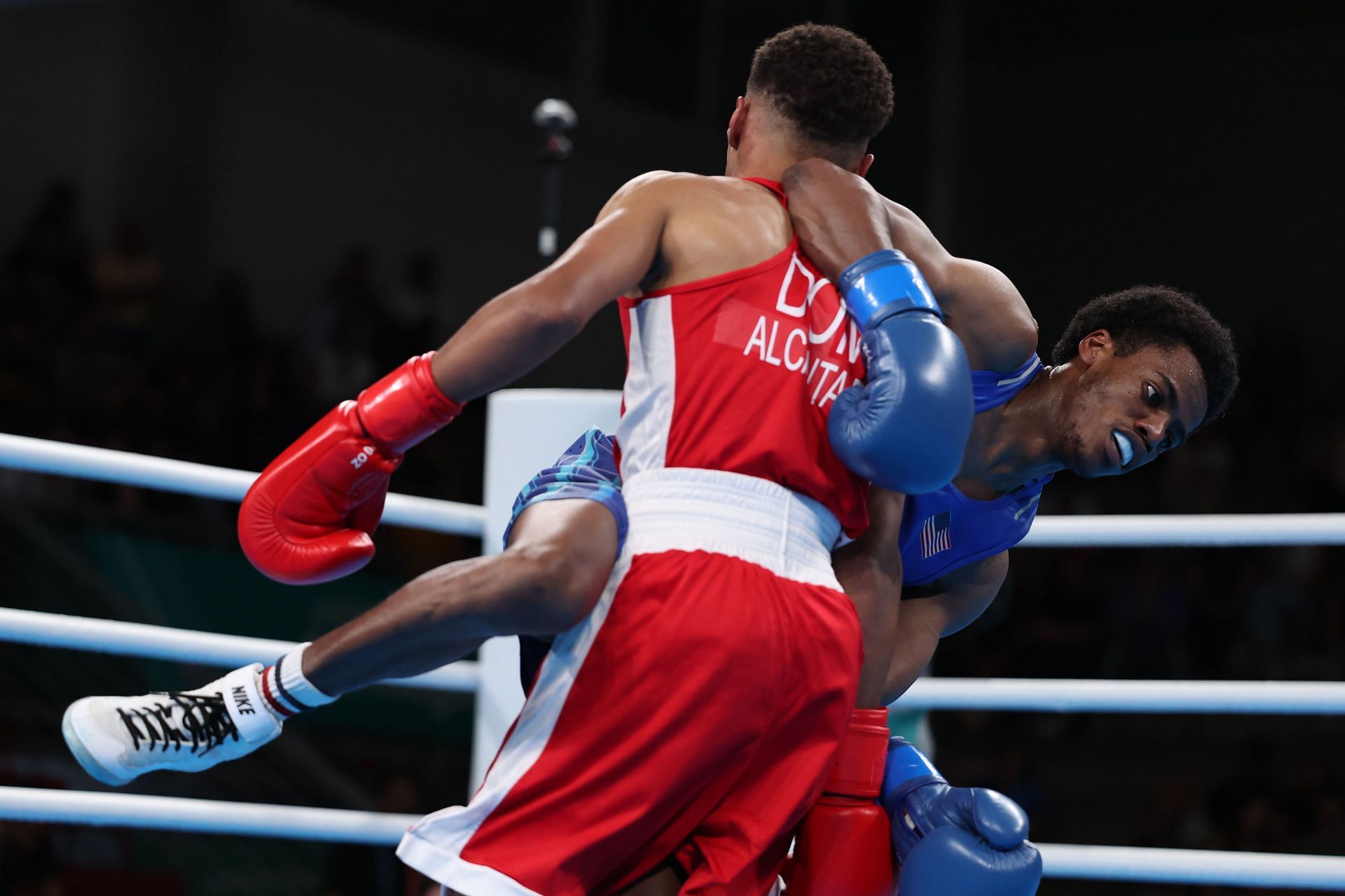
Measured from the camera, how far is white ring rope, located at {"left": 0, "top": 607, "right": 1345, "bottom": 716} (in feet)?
6.88

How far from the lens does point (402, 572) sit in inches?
240

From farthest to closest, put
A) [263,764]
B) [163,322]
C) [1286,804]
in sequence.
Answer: [163,322] → [1286,804] → [263,764]

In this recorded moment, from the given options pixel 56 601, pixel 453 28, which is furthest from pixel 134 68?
pixel 56 601

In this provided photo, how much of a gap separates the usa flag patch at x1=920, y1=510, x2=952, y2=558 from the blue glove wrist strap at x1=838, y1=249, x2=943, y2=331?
0.48 meters

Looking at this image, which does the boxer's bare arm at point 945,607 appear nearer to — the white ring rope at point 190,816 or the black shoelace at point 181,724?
the white ring rope at point 190,816

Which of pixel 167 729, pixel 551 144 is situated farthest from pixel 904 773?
pixel 551 144

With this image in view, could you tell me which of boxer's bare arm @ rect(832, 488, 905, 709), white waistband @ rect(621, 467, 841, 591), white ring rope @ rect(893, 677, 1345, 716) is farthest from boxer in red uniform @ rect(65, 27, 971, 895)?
white ring rope @ rect(893, 677, 1345, 716)

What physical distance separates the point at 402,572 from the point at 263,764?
3.74 ft

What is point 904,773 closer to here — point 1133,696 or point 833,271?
point 1133,696

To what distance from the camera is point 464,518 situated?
2.43 m

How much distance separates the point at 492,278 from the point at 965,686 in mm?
6839

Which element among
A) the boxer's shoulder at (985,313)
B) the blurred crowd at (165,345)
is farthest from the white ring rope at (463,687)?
the blurred crowd at (165,345)

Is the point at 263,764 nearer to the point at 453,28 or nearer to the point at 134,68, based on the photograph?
the point at 134,68

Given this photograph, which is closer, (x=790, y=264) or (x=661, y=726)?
(x=661, y=726)
